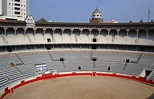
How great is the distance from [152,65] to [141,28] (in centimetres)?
1371

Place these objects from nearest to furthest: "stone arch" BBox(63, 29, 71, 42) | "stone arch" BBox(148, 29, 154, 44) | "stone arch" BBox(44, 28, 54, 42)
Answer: "stone arch" BBox(148, 29, 154, 44) → "stone arch" BBox(44, 28, 54, 42) → "stone arch" BBox(63, 29, 71, 42)

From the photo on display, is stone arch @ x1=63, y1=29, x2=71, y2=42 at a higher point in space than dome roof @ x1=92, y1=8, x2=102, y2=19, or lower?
lower

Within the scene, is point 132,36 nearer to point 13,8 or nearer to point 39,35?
point 39,35

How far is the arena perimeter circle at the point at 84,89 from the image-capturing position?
33719 millimetres

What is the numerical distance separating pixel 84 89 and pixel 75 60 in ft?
62.7

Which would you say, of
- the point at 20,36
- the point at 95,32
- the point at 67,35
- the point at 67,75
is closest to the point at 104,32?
the point at 95,32

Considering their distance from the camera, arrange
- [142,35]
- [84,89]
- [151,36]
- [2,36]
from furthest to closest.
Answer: [142,35], [151,36], [2,36], [84,89]

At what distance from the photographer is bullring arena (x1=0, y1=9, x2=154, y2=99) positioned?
37153 mm

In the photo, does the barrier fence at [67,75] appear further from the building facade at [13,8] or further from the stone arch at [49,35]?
the building facade at [13,8]

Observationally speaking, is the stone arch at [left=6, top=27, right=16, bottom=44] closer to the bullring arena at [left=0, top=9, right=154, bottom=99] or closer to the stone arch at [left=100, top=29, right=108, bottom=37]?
the bullring arena at [left=0, top=9, right=154, bottom=99]

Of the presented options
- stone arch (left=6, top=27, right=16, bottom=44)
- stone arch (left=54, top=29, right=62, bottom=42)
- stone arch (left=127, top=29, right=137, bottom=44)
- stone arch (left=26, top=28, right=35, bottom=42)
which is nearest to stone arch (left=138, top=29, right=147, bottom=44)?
stone arch (left=127, top=29, right=137, bottom=44)

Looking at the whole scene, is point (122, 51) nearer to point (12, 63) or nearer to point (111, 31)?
point (111, 31)

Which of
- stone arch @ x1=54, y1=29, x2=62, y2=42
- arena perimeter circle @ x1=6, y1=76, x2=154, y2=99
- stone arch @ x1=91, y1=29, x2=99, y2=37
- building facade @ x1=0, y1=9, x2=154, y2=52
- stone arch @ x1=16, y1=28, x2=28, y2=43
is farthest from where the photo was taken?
stone arch @ x1=91, y1=29, x2=99, y2=37

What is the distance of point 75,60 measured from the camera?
56.4m
